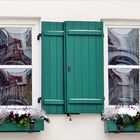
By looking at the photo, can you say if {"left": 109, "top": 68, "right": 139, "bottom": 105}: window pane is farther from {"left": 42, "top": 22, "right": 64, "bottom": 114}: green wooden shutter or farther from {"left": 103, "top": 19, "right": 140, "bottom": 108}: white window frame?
{"left": 42, "top": 22, "right": 64, "bottom": 114}: green wooden shutter

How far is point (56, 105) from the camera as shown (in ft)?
26.3

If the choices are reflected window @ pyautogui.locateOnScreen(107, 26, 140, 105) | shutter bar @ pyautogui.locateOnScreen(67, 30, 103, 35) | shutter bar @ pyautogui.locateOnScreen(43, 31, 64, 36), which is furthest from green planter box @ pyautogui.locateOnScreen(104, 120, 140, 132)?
shutter bar @ pyautogui.locateOnScreen(43, 31, 64, 36)

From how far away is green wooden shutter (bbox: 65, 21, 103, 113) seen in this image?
8.02 metres

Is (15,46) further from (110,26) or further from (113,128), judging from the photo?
(113,128)

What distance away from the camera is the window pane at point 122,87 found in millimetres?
8297

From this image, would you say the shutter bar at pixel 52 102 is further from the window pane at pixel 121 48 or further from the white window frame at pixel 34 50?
the window pane at pixel 121 48

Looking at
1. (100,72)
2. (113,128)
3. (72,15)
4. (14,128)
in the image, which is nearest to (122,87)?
(100,72)

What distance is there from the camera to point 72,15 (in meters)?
8.20

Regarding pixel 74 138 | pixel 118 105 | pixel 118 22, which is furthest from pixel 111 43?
pixel 74 138

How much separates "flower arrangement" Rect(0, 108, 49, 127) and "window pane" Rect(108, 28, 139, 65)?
1207 mm

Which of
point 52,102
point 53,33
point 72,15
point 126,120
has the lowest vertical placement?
point 126,120

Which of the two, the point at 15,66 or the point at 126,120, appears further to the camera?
the point at 15,66

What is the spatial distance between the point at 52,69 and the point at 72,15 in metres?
0.75

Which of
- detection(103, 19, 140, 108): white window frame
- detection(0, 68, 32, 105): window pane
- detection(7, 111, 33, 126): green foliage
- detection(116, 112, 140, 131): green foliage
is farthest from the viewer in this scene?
detection(103, 19, 140, 108): white window frame
